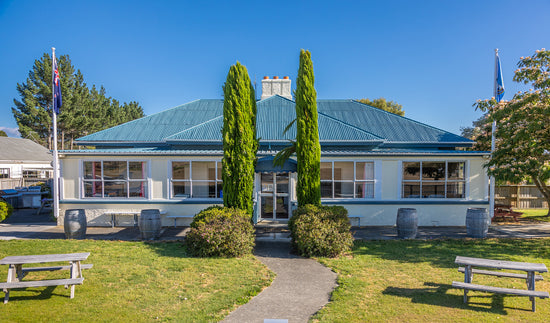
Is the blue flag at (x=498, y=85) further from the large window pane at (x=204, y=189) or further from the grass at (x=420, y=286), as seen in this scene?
the large window pane at (x=204, y=189)

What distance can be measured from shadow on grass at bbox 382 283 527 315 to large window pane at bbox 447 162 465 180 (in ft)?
27.1

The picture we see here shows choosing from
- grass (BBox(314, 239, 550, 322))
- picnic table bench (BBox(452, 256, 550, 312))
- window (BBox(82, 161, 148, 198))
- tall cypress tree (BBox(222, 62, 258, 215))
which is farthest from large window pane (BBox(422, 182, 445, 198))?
window (BBox(82, 161, 148, 198))

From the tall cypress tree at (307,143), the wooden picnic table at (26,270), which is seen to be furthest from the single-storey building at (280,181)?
the wooden picnic table at (26,270)

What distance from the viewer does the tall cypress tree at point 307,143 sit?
33.1 feet

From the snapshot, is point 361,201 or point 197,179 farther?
point 197,179

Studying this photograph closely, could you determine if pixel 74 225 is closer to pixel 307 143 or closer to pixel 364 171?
pixel 307 143

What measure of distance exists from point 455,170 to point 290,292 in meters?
10.7

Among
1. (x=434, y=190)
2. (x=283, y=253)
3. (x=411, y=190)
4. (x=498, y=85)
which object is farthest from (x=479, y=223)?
(x=283, y=253)

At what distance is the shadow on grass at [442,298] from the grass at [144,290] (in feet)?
9.32

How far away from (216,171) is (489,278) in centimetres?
1003

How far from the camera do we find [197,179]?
45.0 ft

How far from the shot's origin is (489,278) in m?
7.09

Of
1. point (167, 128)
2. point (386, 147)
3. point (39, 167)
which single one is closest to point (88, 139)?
point (167, 128)

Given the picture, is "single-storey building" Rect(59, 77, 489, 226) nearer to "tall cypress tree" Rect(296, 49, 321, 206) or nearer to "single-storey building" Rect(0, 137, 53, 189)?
"tall cypress tree" Rect(296, 49, 321, 206)
